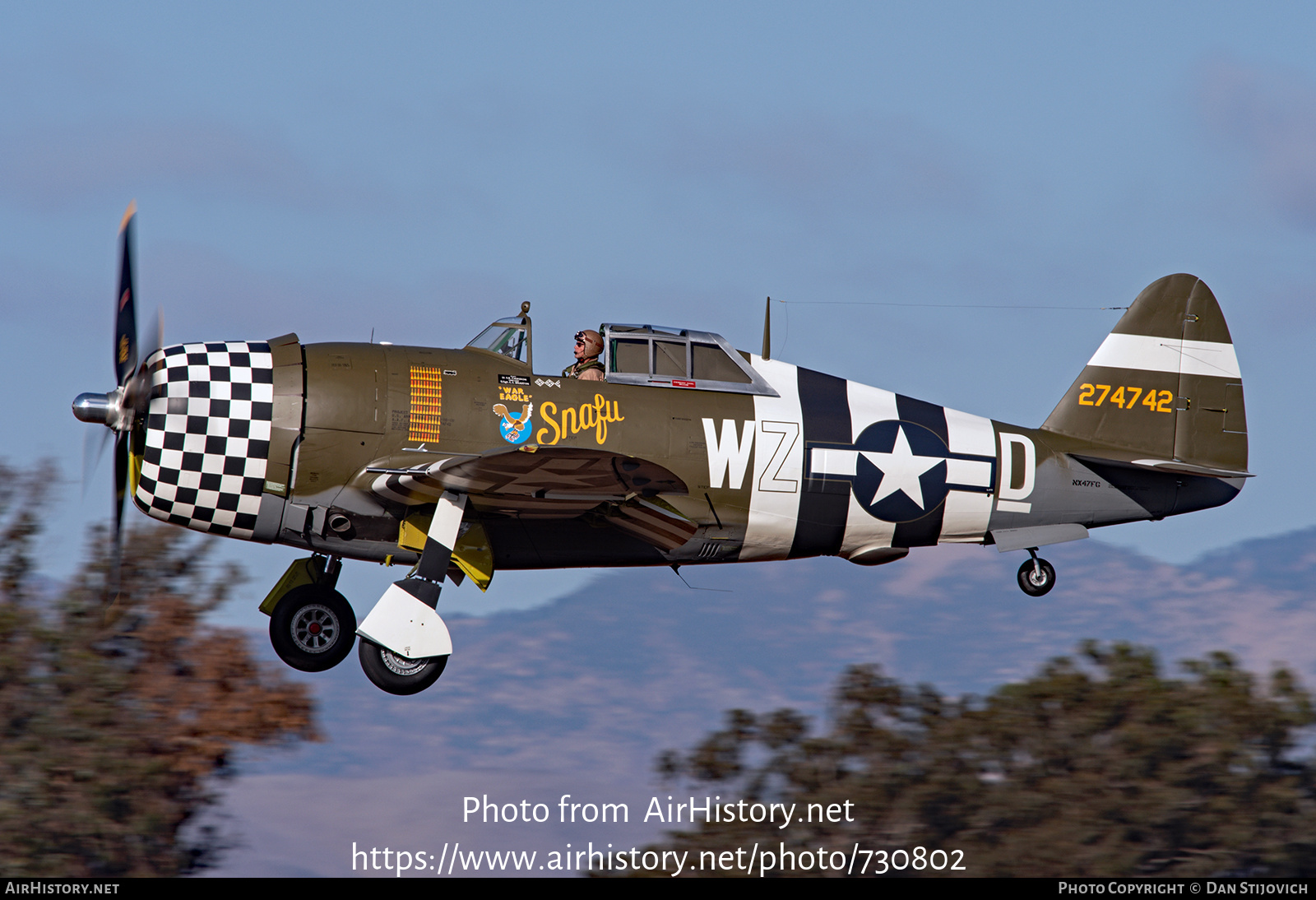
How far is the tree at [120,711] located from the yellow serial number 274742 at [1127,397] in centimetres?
882

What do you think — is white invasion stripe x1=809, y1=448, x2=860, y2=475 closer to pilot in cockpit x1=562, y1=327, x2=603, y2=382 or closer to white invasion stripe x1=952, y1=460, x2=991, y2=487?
white invasion stripe x1=952, y1=460, x2=991, y2=487

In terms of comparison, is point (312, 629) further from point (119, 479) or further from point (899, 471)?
point (899, 471)

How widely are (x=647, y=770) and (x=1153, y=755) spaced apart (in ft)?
20.5

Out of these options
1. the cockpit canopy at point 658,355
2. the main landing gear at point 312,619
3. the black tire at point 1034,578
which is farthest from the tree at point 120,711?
the black tire at point 1034,578

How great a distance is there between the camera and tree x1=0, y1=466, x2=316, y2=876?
13.9 m

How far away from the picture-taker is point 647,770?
14.7m

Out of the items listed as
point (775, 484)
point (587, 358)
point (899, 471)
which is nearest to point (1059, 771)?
point (899, 471)

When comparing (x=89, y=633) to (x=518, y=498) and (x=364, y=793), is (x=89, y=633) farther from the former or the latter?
(x=364, y=793)

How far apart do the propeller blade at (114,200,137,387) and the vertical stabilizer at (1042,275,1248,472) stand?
28.5 feet

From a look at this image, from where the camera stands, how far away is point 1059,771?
16.5 metres

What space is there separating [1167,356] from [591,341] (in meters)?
6.37

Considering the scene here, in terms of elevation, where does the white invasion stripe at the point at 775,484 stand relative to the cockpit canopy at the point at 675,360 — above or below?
below

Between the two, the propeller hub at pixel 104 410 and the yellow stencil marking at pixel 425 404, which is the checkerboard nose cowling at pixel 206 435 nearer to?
the propeller hub at pixel 104 410

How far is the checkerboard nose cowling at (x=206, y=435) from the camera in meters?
11.1
